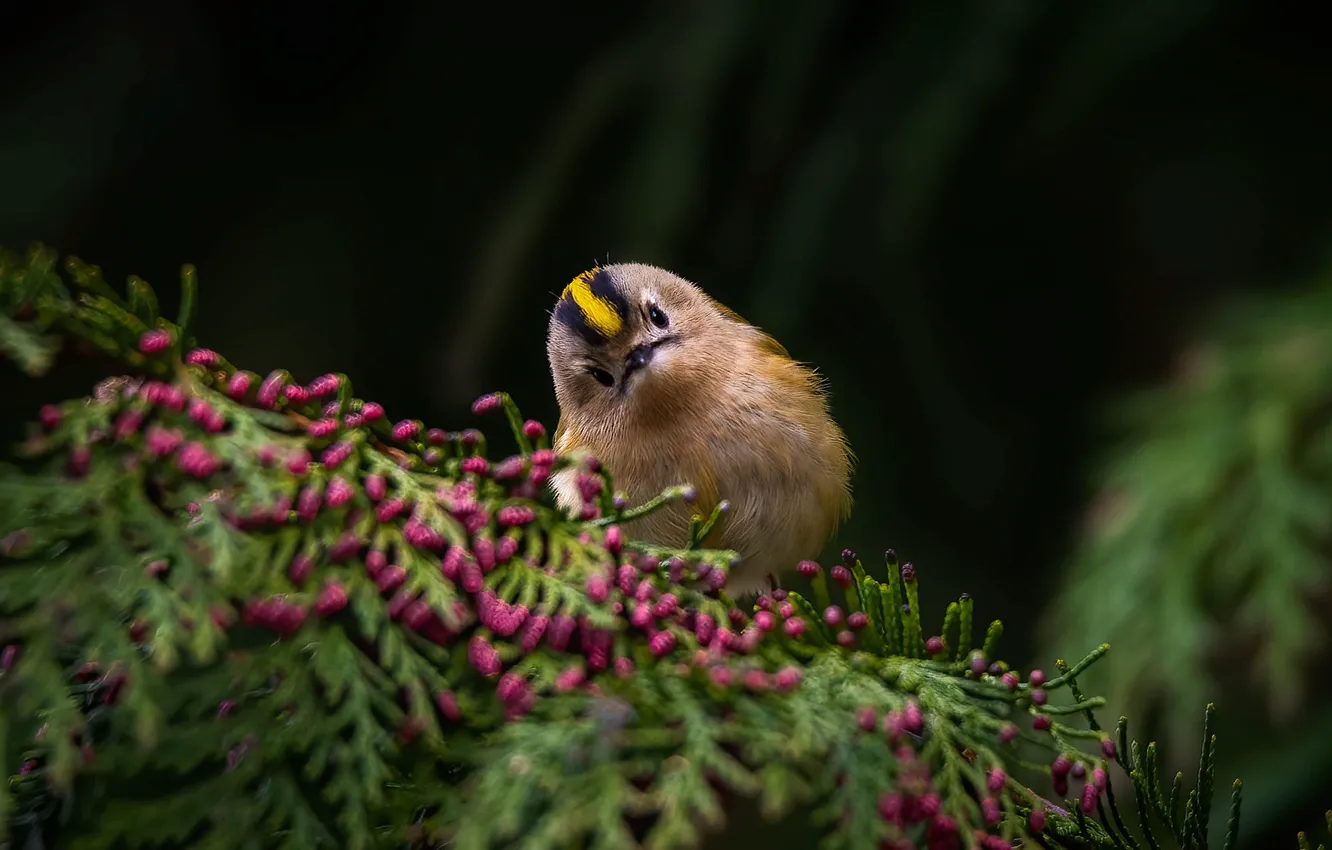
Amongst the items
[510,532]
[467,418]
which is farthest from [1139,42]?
[510,532]

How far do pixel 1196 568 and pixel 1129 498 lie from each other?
0.14 meters

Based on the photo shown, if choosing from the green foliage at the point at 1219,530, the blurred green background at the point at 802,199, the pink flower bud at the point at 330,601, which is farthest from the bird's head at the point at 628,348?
the pink flower bud at the point at 330,601

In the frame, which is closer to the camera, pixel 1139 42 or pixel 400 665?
pixel 400 665

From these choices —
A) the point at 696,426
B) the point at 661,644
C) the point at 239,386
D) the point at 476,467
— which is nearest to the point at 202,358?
the point at 239,386

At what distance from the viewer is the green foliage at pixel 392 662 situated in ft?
1.78

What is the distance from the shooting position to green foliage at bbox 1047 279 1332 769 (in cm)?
136

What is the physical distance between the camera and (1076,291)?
89.7 inches

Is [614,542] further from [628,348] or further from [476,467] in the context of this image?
[628,348]

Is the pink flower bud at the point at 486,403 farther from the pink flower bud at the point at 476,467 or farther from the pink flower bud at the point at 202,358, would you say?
the pink flower bud at the point at 202,358

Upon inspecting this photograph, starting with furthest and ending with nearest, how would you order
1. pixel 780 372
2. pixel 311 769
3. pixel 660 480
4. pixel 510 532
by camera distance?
pixel 780 372
pixel 660 480
pixel 510 532
pixel 311 769

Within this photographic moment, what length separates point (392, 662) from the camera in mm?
586

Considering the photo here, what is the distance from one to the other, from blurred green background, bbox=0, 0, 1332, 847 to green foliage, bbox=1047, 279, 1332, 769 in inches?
5.0

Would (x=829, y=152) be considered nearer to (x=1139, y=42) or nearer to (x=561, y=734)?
(x=1139, y=42)

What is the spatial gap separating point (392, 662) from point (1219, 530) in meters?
1.16
